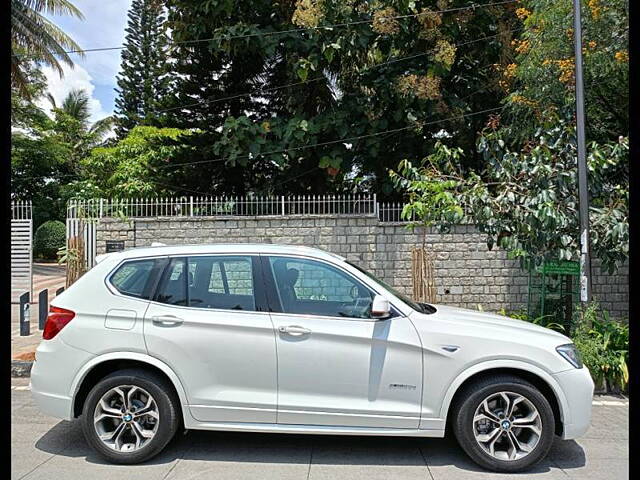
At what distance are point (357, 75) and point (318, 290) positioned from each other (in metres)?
11.3

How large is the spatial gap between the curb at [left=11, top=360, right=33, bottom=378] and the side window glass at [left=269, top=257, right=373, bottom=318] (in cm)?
476

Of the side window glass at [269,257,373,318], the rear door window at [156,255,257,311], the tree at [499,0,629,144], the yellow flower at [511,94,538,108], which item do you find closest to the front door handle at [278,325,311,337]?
the side window glass at [269,257,373,318]

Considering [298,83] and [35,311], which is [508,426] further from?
[298,83]

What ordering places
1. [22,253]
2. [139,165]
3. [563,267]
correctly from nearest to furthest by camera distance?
[563,267], [22,253], [139,165]

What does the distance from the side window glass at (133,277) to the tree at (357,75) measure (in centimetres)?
853

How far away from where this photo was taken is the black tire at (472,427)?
163 inches

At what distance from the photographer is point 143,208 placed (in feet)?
37.6

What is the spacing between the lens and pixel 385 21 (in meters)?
12.1

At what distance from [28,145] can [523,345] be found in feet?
103

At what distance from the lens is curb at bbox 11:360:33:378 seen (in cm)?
718

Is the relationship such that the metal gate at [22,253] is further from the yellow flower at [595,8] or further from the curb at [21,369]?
the yellow flower at [595,8]

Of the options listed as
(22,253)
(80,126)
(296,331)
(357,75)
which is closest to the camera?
(296,331)

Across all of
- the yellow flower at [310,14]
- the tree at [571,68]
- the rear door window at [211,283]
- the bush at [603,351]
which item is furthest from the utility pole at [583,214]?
the yellow flower at [310,14]

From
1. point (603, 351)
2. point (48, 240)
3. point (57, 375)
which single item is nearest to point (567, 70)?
point (603, 351)
